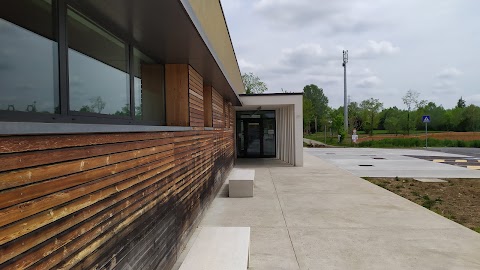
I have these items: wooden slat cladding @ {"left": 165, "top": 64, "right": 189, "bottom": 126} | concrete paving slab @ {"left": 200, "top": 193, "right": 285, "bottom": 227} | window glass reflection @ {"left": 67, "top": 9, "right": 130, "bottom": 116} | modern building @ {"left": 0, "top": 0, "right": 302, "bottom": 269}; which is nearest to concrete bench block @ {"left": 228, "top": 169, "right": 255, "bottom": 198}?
concrete paving slab @ {"left": 200, "top": 193, "right": 285, "bottom": 227}

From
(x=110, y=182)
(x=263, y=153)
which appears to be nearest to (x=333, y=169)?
(x=263, y=153)

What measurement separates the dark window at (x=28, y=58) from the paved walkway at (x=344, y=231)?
3.59 metres

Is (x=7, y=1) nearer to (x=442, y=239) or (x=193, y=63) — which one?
(x=193, y=63)

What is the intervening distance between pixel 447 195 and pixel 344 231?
553 centimetres

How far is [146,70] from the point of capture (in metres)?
5.02

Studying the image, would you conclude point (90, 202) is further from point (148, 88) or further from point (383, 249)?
point (383, 249)

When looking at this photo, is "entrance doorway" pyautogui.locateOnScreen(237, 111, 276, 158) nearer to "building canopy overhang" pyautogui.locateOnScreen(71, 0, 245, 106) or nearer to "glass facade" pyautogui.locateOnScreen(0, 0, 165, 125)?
"building canopy overhang" pyautogui.locateOnScreen(71, 0, 245, 106)

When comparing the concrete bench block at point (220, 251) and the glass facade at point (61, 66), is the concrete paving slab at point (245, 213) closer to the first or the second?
the concrete bench block at point (220, 251)

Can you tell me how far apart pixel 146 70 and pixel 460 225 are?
6.33 metres

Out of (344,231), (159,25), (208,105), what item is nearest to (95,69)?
(159,25)

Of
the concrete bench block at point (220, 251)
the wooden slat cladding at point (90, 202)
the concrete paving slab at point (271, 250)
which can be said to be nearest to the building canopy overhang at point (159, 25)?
the wooden slat cladding at point (90, 202)

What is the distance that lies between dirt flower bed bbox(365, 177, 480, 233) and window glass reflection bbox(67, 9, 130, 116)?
673 centimetres

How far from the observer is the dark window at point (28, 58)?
1904 millimetres

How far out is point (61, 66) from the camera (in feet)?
7.81
